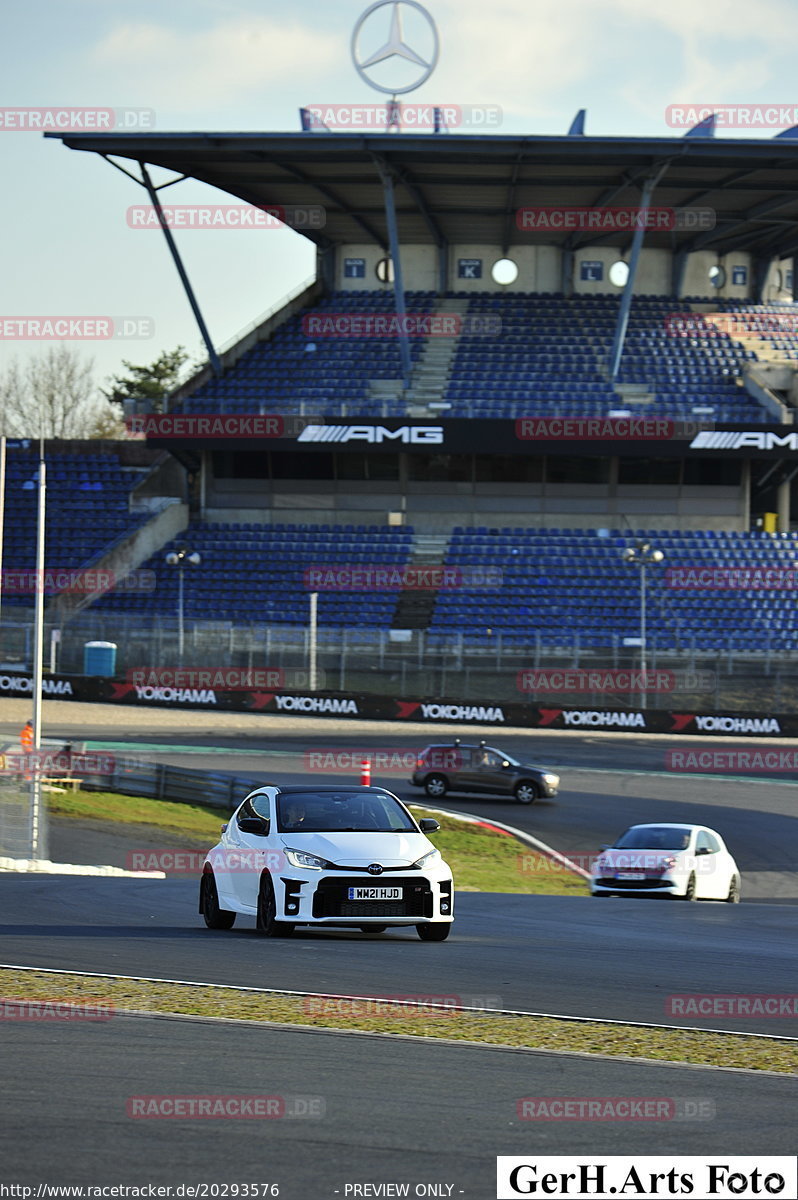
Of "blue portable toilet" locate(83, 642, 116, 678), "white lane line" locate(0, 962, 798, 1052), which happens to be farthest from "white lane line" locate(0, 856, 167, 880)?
"blue portable toilet" locate(83, 642, 116, 678)

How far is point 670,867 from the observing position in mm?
21328

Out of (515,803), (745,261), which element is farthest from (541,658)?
(745,261)

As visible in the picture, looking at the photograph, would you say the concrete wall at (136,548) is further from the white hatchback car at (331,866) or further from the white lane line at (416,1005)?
the white lane line at (416,1005)

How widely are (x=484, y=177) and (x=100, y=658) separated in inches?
897

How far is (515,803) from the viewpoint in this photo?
114 ft

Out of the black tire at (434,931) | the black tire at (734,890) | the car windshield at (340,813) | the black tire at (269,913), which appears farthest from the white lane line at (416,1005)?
the black tire at (734,890)

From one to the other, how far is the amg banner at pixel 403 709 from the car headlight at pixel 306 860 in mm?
33135

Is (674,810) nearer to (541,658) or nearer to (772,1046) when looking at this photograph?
(541,658)

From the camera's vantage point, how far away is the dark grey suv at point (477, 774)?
34.4 metres

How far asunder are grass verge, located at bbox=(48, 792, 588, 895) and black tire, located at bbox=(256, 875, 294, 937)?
446 inches

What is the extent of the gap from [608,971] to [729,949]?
2.05m

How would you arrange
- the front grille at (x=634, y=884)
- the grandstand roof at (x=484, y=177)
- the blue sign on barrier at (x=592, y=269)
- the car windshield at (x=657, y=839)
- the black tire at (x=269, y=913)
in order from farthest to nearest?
the blue sign on barrier at (x=592, y=269) → the grandstand roof at (x=484, y=177) → the car windshield at (x=657, y=839) → the front grille at (x=634, y=884) → the black tire at (x=269, y=913)

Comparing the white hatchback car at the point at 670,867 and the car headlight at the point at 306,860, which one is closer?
the car headlight at the point at 306,860

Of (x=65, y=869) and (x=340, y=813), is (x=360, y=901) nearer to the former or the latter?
(x=340, y=813)
